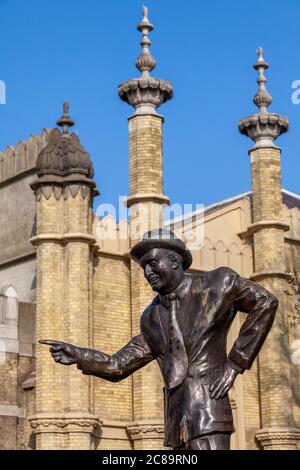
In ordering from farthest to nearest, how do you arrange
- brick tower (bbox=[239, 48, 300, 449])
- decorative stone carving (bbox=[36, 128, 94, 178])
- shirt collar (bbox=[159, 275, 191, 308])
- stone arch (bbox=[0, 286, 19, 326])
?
1. brick tower (bbox=[239, 48, 300, 449])
2. decorative stone carving (bbox=[36, 128, 94, 178])
3. stone arch (bbox=[0, 286, 19, 326])
4. shirt collar (bbox=[159, 275, 191, 308])

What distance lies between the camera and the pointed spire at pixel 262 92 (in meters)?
29.0

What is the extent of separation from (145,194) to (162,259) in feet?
59.2

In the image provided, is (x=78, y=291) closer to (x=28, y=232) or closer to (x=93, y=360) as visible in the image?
(x=28, y=232)

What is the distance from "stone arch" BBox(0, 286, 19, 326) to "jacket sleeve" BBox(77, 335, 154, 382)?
1695 centimetres

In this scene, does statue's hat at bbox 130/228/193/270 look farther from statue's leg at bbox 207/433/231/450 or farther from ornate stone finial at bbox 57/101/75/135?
ornate stone finial at bbox 57/101/75/135

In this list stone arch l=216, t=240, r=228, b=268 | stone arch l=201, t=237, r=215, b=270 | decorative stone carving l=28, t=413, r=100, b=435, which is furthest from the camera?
stone arch l=216, t=240, r=228, b=268

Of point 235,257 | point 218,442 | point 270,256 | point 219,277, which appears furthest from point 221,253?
Result: point 218,442

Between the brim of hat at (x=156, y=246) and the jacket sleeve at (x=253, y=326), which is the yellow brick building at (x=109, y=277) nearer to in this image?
the brim of hat at (x=156, y=246)

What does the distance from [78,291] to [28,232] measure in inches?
158

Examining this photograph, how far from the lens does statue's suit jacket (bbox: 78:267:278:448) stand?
6.41 metres

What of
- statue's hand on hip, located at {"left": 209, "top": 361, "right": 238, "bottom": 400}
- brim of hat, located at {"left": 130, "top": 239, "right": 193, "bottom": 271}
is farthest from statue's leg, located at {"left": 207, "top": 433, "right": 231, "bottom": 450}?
brim of hat, located at {"left": 130, "top": 239, "right": 193, "bottom": 271}

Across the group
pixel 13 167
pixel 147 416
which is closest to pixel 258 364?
pixel 147 416

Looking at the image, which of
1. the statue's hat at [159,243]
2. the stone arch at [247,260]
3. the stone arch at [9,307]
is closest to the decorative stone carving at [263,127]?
the stone arch at [247,260]

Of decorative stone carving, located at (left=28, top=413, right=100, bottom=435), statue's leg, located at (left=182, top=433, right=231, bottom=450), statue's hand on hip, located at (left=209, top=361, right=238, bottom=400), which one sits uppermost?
decorative stone carving, located at (left=28, top=413, right=100, bottom=435)
